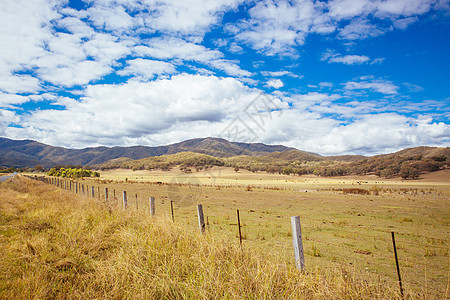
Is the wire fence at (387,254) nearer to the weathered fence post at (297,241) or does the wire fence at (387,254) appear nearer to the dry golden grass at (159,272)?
the dry golden grass at (159,272)

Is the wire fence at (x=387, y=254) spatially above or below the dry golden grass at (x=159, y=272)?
below

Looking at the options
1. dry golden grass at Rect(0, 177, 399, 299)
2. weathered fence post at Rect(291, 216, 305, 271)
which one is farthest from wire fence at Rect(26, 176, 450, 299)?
weathered fence post at Rect(291, 216, 305, 271)

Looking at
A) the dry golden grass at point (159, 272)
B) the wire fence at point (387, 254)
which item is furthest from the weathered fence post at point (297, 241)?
the wire fence at point (387, 254)

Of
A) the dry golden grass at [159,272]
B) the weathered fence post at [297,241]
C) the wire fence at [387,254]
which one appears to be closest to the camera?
the dry golden grass at [159,272]

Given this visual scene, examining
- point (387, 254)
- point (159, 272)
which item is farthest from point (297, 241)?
point (387, 254)

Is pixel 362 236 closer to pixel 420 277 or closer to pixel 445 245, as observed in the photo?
pixel 445 245

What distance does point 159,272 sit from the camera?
14.8 feet

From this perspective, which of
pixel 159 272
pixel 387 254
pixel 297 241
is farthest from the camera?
pixel 387 254

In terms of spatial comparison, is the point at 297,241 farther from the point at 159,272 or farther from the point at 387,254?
the point at 387,254

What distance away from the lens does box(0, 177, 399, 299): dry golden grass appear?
12.2 ft

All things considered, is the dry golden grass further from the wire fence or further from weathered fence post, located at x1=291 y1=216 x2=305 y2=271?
the wire fence

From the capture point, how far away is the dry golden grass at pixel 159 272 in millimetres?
3721

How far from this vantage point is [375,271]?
690 cm

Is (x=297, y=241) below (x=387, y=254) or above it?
above
